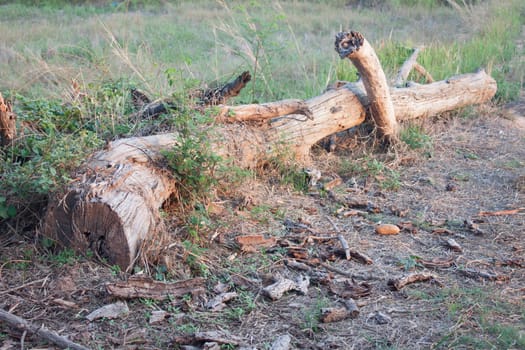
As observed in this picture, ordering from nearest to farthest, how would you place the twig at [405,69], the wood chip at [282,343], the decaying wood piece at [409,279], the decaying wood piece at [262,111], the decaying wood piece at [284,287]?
the wood chip at [282,343] < the decaying wood piece at [284,287] < the decaying wood piece at [409,279] < the decaying wood piece at [262,111] < the twig at [405,69]

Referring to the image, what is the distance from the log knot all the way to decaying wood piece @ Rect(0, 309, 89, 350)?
2991 millimetres

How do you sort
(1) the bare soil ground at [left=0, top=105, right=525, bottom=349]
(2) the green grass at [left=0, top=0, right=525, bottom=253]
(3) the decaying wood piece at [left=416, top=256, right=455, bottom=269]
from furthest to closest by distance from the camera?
(2) the green grass at [left=0, top=0, right=525, bottom=253] < (3) the decaying wood piece at [left=416, top=256, right=455, bottom=269] < (1) the bare soil ground at [left=0, top=105, right=525, bottom=349]

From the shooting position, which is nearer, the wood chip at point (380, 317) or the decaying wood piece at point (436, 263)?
the wood chip at point (380, 317)

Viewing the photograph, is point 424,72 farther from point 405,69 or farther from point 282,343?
point 282,343

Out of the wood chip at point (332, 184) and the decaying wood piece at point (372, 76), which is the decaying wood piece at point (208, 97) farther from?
the wood chip at point (332, 184)

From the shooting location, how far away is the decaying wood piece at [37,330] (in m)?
2.76

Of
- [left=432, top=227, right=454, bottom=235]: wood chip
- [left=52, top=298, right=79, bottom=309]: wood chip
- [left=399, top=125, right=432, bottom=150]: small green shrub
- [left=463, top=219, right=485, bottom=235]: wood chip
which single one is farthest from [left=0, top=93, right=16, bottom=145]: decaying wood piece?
[left=399, top=125, right=432, bottom=150]: small green shrub

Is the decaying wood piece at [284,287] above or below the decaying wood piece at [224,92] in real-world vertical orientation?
below

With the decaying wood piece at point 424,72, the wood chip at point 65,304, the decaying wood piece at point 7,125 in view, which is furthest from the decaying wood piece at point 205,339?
the decaying wood piece at point 424,72

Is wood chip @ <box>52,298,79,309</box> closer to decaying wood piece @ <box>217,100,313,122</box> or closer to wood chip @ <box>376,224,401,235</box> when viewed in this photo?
decaying wood piece @ <box>217,100,313,122</box>

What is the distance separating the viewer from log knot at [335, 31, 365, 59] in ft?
15.9

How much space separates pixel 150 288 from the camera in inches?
126

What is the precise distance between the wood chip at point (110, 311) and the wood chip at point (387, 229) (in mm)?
1897

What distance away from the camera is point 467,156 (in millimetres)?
5906
